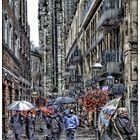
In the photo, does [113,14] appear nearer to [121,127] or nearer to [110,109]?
[110,109]

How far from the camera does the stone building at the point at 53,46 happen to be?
92812 millimetres

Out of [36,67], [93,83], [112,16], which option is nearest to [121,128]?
[112,16]

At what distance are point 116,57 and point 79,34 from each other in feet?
80.8

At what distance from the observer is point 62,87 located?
298 ft

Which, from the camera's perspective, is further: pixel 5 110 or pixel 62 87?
pixel 62 87

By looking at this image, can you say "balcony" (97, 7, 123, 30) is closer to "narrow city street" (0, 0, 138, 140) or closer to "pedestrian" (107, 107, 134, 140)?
"narrow city street" (0, 0, 138, 140)

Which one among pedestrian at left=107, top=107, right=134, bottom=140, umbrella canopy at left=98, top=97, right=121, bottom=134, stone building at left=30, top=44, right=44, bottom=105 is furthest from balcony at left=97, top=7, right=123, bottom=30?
stone building at left=30, top=44, right=44, bottom=105

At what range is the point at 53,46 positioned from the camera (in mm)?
96312

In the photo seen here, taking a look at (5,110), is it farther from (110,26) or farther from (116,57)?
(110,26)

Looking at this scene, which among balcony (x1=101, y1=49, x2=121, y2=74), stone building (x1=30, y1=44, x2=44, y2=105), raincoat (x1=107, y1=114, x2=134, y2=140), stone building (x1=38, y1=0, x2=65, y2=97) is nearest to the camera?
raincoat (x1=107, y1=114, x2=134, y2=140)

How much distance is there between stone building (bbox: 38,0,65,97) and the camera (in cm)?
9281

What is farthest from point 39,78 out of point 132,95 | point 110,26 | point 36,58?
point 132,95

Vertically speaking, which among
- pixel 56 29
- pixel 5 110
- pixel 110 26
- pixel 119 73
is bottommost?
pixel 5 110

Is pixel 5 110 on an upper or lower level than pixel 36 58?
lower
